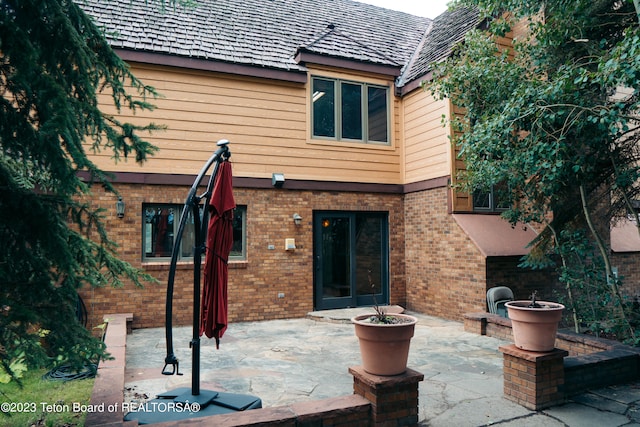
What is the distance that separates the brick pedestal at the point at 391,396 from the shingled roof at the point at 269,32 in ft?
24.7

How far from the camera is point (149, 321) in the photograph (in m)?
8.28

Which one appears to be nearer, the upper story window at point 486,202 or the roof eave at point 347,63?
the upper story window at point 486,202

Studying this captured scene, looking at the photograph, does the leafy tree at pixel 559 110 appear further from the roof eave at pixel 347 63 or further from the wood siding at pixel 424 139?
the roof eave at pixel 347 63

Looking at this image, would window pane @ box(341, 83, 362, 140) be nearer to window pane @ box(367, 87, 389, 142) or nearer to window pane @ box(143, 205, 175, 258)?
window pane @ box(367, 87, 389, 142)

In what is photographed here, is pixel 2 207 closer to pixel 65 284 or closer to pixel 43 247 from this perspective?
pixel 43 247

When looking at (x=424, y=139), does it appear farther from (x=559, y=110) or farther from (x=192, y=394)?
(x=192, y=394)

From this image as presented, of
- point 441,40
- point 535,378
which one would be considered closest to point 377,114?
point 441,40

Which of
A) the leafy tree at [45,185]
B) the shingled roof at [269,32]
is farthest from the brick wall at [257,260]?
the leafy tree at [45,185]

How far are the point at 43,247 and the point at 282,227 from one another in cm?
667

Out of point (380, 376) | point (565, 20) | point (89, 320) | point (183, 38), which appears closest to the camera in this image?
point (380, 376)

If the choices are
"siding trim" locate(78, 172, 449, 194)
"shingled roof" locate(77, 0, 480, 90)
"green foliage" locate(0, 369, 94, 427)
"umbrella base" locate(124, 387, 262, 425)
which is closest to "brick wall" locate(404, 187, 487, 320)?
"siding trim" locate(78, 172, 449, 194)

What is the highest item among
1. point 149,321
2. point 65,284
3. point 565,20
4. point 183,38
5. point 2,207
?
point 183,38

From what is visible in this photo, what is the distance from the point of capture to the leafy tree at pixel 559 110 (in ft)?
17.1

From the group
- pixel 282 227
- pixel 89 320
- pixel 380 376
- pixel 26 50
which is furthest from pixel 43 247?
pixel 282 227
